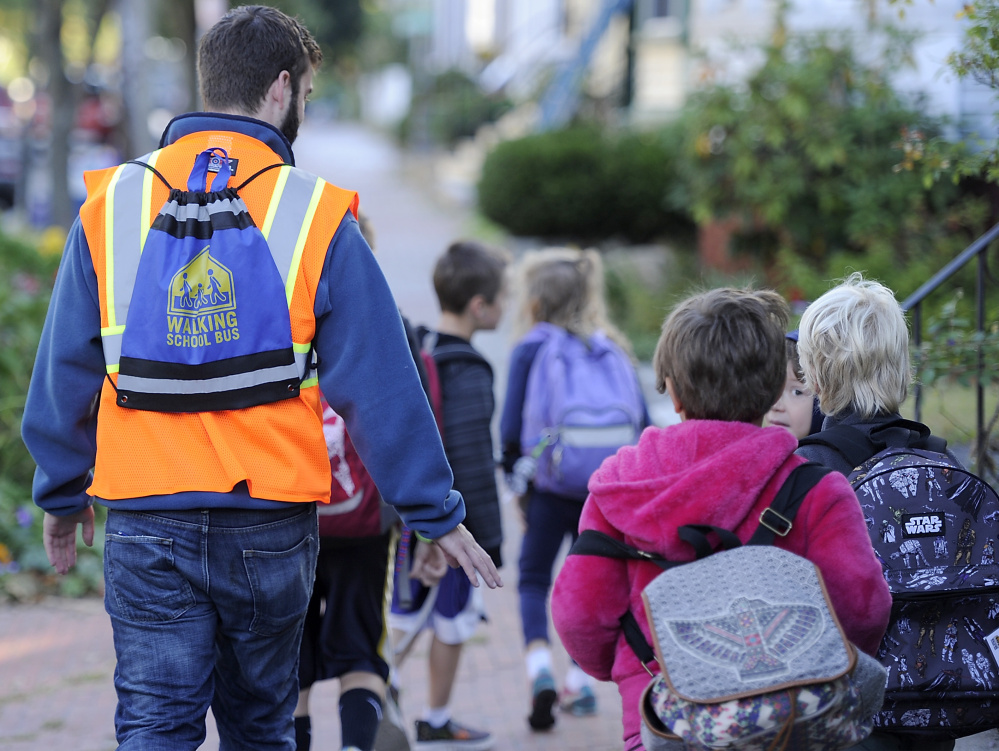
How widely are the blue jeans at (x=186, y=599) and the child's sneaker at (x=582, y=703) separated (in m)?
2.00

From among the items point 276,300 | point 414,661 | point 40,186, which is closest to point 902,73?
point 414,661

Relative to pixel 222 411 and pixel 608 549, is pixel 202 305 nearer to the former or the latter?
pixel 222 411

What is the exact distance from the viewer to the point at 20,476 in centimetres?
611

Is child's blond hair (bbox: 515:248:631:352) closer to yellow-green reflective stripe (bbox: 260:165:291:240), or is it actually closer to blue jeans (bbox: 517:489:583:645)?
blue jeans (bbox: 517:489:583:645)

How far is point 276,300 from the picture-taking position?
2279mm

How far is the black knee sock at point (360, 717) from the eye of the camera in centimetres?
300

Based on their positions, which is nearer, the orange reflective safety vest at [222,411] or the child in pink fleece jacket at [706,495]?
the child in pink fleece jacket at [706,495]

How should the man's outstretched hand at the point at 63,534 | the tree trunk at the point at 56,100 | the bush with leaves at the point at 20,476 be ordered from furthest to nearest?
the tree trunk at the point at 56,100
the bush with leaves at the point at 20,476
the man's outstretched hand at the point at 63,534

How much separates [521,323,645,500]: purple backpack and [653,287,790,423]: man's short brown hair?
70.3 inches

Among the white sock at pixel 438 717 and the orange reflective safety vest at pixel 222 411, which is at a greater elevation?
the orange reflective safety vest at pixel 222 411

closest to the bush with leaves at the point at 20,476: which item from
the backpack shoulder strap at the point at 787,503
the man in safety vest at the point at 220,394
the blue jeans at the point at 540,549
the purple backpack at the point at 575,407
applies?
the blue jeans at the point at 540,549

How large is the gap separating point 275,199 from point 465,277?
1.44 metres

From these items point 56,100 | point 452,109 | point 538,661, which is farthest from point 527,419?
point 452,109

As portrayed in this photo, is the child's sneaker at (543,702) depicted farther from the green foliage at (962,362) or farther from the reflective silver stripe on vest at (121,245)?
the reflective silver stripe on vest at (121,245)
